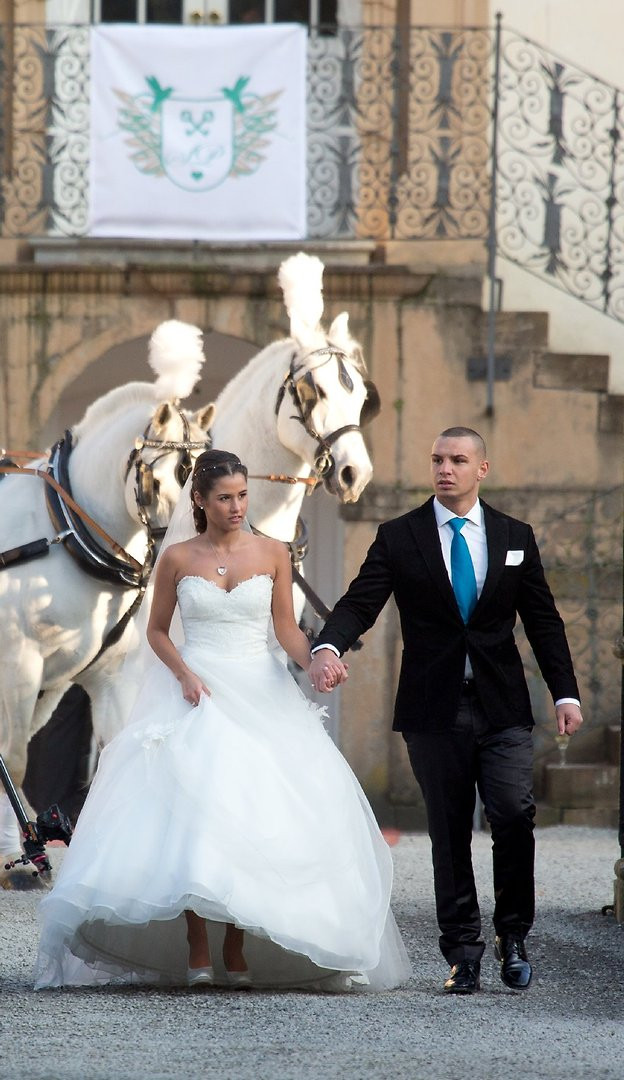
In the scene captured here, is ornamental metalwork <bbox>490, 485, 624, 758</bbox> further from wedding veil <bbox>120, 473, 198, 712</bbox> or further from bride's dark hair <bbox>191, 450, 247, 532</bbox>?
bride's dark hair <bbox>191, 450, 247, 532</bbox>

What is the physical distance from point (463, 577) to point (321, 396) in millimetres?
2122

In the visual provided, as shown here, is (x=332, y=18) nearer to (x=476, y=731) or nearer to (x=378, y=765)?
(x=378, y=765)

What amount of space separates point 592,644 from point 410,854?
260 cm

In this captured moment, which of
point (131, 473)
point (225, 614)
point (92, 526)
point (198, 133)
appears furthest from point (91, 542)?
point (198, 133)

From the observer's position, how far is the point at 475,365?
12.2m

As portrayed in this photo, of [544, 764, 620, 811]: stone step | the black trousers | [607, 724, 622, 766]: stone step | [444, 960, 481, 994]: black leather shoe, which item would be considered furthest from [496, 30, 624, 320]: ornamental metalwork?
[444, 960, 481, 994]: black leather shoe

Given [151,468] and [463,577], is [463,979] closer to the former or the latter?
[463,577]

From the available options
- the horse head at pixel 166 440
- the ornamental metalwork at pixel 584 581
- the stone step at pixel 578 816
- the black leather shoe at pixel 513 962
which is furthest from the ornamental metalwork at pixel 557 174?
the black leather shoe at pixel 513 962

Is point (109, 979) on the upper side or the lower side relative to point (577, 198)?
lower

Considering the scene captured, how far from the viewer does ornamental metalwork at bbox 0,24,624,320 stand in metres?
12.4

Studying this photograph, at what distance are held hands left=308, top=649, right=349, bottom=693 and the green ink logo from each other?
20.4ft

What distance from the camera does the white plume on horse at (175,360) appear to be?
26.6 ft

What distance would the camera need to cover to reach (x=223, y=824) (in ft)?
19.1

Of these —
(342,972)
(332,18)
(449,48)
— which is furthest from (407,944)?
(332,18)
